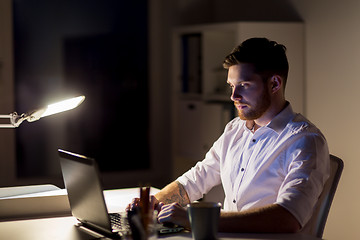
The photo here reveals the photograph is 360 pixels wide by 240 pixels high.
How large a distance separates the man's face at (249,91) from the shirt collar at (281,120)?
0.05 meters

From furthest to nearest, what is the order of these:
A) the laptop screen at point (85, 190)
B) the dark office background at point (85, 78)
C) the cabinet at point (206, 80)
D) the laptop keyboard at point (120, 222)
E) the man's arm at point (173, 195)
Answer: the dark office background at point (85, 78) < the cabinet at point (206, 80) < the man's arm at point (173, 195) < the laptop keyboard at point (120, 222) < the laptop screen at point (85, 190)

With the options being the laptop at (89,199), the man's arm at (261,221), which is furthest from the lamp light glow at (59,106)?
the man's arm at (261,221)

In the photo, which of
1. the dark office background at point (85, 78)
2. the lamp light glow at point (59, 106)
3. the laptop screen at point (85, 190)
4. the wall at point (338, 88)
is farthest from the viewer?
the dark office background at point (85, 78)

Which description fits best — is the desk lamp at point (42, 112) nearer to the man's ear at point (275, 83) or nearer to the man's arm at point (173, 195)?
the man's arm at point (173, 195)

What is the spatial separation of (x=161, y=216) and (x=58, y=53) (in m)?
3.39

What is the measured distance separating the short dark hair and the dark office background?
3040mm

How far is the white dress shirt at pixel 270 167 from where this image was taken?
72.7 inches

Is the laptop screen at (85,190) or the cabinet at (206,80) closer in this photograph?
the laptop screen at (85,190)

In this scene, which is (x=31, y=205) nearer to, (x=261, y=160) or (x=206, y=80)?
(x=261, y=160)

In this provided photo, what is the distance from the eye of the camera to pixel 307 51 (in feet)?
12.1

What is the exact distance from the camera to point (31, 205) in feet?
7.04

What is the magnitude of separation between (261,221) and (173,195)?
2.03 feet

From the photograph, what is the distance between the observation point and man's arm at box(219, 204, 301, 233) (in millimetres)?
1772

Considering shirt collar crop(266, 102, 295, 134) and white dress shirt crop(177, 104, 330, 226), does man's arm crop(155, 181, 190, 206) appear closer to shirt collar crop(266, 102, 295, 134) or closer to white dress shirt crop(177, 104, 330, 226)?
white dress shirt crop(177, 104, 330, 226)
